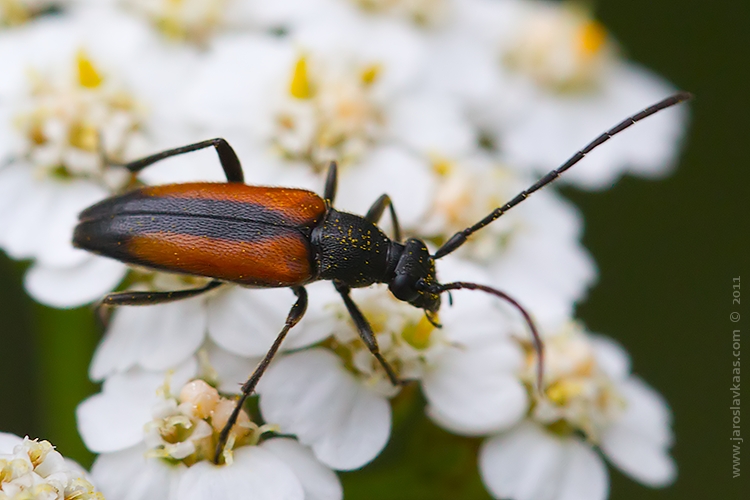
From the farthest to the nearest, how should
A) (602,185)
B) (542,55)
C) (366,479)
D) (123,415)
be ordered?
(542,55)
(602,185)
(366,479)
(123,415)

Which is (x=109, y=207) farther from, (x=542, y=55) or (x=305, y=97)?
(x=542, y=55)

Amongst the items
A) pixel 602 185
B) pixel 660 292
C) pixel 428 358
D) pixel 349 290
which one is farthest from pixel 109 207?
pixel 660 292

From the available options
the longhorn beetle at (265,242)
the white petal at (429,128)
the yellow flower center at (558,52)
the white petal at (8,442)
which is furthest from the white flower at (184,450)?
the yellow flower center at (558,52)

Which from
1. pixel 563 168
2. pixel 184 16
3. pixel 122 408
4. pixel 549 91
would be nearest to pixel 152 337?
pixel 122 408

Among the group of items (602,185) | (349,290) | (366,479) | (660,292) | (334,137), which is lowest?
(660,292)

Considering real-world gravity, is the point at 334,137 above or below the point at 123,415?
above

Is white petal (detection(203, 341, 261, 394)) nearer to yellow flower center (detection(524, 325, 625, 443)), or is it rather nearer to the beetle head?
the beetle head

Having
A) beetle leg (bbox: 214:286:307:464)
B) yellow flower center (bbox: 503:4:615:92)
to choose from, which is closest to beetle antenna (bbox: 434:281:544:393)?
beetle leg (bbox: 214:286:307:464)
